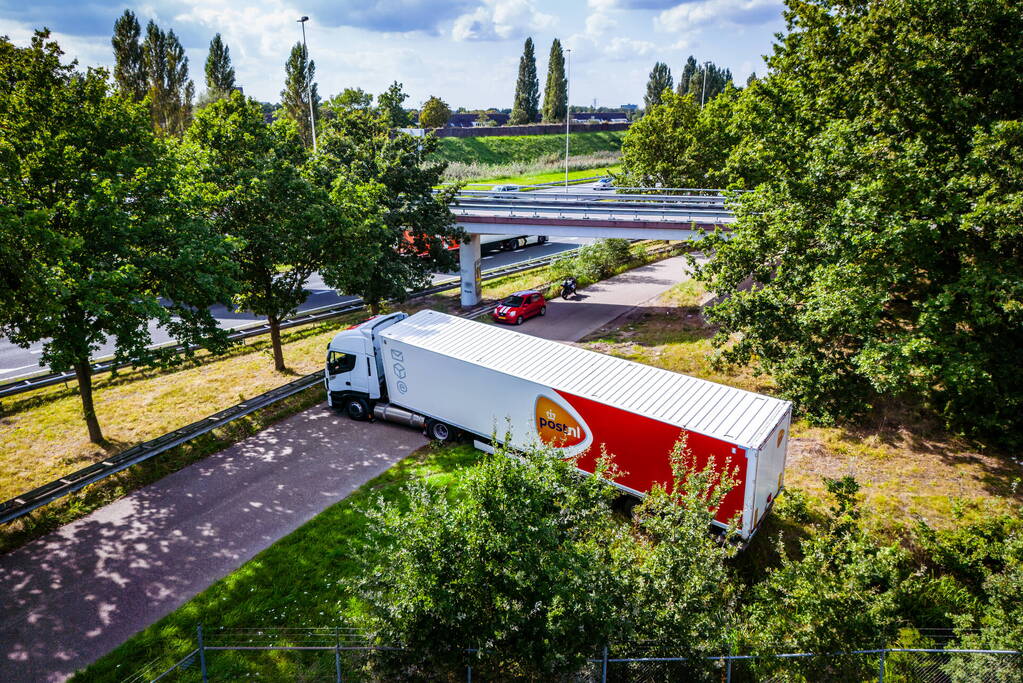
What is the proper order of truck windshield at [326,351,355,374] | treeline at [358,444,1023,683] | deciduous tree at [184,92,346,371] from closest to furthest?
treeline at [358,444,1023,683] → truck windshield at [326,351,355,374] → deciduous tree at [184,92,346,371]

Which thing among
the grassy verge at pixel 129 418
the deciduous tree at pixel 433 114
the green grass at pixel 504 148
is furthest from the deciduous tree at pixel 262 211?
the deciduous tree at pixel 433 114

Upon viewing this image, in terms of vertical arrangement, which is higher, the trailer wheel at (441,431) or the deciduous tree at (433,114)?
the deciduous tree at (433,114)

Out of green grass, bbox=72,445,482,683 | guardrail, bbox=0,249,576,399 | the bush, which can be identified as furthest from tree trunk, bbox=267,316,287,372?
the bush

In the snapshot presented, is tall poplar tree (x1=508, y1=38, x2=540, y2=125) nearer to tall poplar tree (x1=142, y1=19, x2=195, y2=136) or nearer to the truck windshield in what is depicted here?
tall poplar tree (x1=142, y1=19, x2=195, y2=136)

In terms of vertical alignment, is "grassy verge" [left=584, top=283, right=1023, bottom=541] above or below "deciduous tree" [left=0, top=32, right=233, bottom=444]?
below

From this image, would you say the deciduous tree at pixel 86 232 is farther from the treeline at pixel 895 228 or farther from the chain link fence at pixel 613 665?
the treeline at pixel 895 228

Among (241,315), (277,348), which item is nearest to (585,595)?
(277,348)
